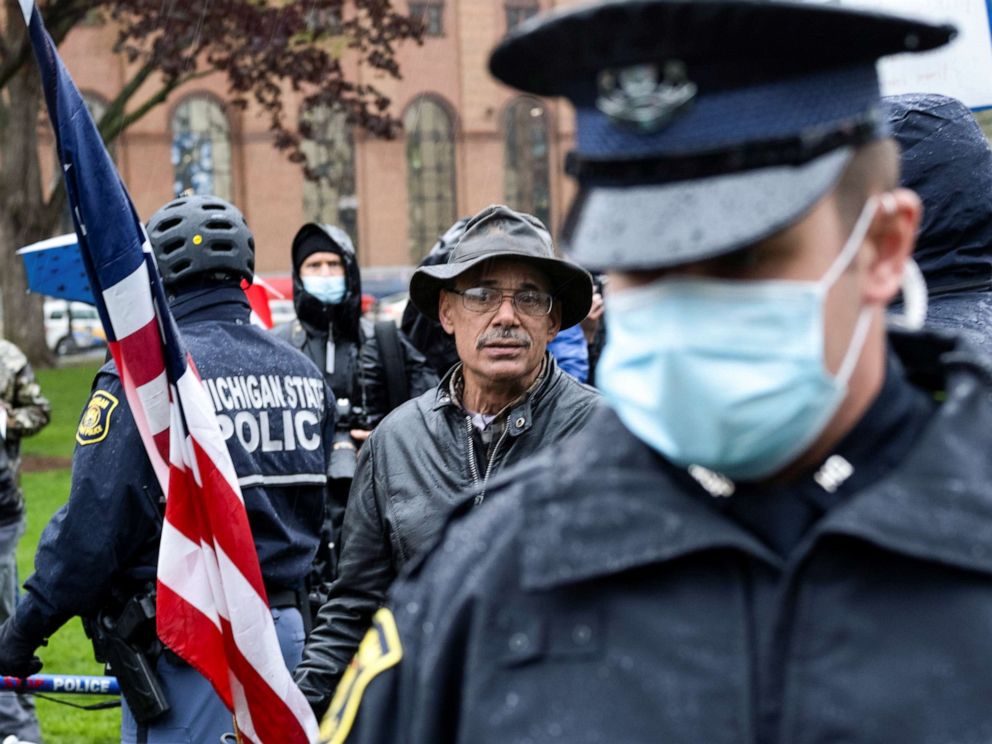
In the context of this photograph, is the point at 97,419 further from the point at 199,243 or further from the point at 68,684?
the point at 68,684

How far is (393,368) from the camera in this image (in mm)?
8125

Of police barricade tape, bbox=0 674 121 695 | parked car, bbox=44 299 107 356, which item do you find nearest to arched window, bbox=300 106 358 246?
parked car, bbox=44 299 107 356

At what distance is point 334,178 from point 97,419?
5074 cm

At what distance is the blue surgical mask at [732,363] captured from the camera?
174cm

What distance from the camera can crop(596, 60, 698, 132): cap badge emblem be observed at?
5.76ft

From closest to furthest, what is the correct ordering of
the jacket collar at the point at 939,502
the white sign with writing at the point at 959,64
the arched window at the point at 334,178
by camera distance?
the jacket collar at the point at 939,502
the white sign with writing at the point at 959,64
the arched window at the point at 334,178

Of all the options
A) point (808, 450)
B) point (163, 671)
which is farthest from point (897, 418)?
point (163, 671)

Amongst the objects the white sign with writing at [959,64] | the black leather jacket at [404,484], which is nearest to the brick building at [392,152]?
the white sign with writing at [959,64]

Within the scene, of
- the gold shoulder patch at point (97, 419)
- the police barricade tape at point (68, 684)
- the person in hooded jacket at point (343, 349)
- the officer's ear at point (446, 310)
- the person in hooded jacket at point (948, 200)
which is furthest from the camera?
the person in hooded jacket at point (343, 349)

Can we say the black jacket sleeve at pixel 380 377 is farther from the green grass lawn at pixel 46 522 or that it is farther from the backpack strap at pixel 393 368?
the green grass lawn at pixel 46 522

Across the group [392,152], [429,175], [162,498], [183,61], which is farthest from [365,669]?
[429,175]

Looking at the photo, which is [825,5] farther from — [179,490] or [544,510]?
[179,490]

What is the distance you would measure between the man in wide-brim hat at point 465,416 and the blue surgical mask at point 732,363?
7.91 feet

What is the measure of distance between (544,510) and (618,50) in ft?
1.73
